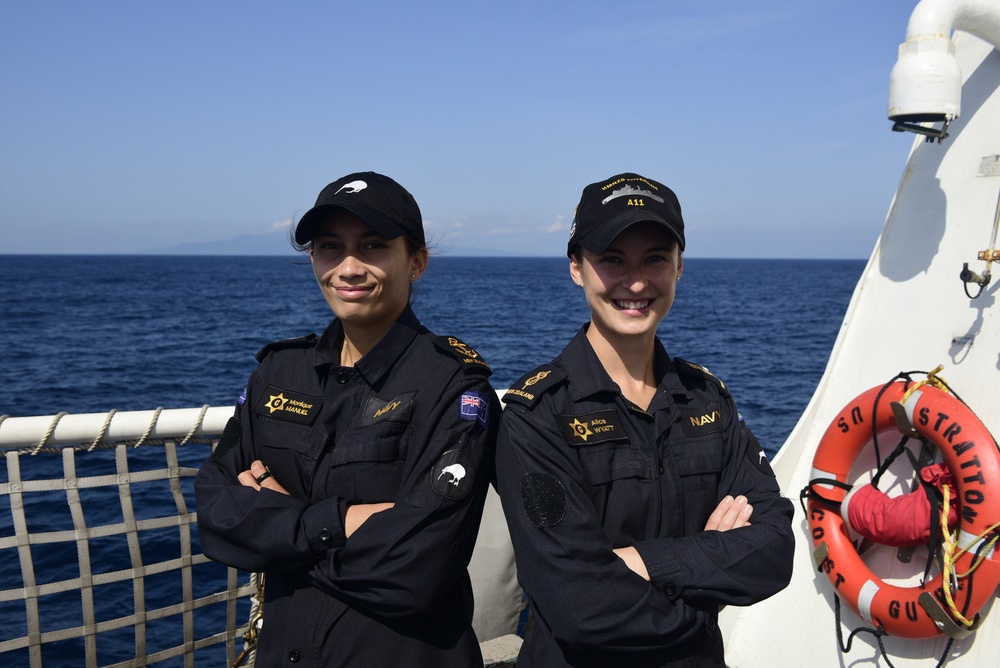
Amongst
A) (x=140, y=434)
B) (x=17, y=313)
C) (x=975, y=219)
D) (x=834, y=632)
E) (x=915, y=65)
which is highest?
(x=915, y=65)

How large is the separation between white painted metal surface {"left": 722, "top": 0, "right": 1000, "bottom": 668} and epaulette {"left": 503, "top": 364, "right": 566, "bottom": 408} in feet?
6.79

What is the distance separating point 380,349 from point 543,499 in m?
0.66

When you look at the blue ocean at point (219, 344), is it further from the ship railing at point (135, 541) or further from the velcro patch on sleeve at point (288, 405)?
the ship railing at point (135, 541)

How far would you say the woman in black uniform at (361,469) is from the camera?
2.05m

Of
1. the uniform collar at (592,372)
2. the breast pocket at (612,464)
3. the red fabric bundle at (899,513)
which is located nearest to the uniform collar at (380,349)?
the uniform collar at (592,372)

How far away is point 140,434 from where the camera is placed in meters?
3.06

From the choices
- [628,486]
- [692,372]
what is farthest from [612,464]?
[692,372]

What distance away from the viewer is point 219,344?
101 feet

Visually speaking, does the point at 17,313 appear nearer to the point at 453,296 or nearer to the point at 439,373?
the point at 453,296

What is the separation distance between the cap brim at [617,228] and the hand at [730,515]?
0.71m

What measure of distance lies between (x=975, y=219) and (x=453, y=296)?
5585cm

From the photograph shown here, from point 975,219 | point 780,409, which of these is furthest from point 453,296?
point 975,219

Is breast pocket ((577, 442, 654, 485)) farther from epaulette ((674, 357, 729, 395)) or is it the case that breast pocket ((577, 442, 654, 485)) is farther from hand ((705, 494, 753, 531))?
epaulette ((674, 357, 729, 395))

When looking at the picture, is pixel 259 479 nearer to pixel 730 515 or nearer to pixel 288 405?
pixel 288 405
